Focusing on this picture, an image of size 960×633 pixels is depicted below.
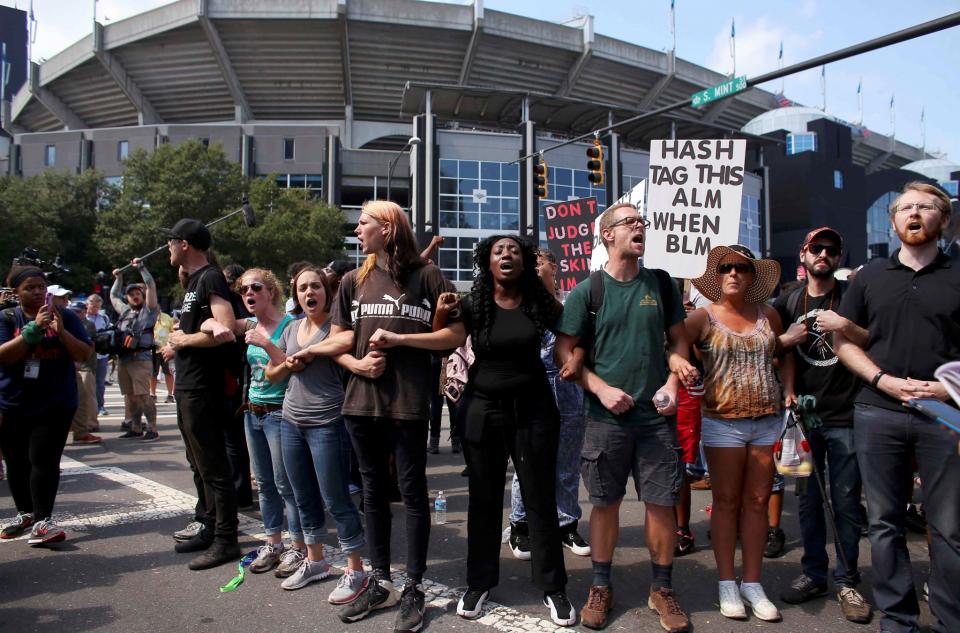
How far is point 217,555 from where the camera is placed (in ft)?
14.0

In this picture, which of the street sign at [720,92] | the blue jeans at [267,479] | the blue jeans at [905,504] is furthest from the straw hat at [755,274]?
the street sign at [720,92]

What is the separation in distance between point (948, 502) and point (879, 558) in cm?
43

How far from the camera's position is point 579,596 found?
374 centimetres

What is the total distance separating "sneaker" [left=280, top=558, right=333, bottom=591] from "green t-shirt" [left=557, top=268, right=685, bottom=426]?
188 centimetres

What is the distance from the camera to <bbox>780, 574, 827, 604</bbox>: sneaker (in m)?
3.64

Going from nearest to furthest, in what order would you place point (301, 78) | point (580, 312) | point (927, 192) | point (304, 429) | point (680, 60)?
point (927, 192), point (580, 312), point (304, 429), point (301, 78), point (680, 60)

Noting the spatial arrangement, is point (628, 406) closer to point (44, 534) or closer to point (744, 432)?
point (744, 432)

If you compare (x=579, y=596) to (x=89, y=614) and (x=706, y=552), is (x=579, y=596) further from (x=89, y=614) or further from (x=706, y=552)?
(x=89, y=614)

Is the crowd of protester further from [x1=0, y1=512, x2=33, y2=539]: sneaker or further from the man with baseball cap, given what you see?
[x1=0, y1=512, x2=33, y2=539]: sneaker

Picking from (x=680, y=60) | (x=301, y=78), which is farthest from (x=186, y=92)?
(x=680, y=60)

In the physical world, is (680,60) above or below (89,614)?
above

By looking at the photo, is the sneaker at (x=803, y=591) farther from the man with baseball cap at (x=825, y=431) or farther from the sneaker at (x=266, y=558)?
the sneaker at (x=266, y=558)

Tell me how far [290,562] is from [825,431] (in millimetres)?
3262

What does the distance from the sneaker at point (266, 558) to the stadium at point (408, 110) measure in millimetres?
38343
